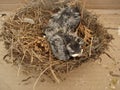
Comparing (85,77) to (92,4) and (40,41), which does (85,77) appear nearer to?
(40,41)

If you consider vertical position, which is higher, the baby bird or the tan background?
the baby bird

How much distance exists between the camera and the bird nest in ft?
3.22

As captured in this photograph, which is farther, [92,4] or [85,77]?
[92,4]

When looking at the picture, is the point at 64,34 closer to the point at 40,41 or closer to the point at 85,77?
the point at 40,41

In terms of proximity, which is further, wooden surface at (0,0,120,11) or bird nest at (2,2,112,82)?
wooden surface at (0,0,120,11)

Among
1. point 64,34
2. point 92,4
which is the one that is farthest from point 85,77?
point 92,4

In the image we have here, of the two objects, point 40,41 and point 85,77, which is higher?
point 40,41

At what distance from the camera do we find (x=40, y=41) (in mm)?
1029

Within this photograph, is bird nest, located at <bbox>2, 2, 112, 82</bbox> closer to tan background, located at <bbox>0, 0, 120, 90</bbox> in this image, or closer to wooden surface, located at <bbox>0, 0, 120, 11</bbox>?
tan background, located at <bbox>0, 0, 120, 90</bbox>

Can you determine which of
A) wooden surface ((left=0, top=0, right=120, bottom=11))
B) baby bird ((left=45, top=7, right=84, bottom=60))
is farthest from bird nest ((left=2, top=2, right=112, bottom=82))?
wooden surface ((left=0, top=0, right=120, bottom=11))

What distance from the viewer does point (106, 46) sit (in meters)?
1.04

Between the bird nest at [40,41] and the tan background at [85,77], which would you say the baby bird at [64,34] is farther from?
the tan background at [85,77]

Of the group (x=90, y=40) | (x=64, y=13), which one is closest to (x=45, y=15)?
(x=64, y=13)

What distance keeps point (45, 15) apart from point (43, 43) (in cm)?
13
